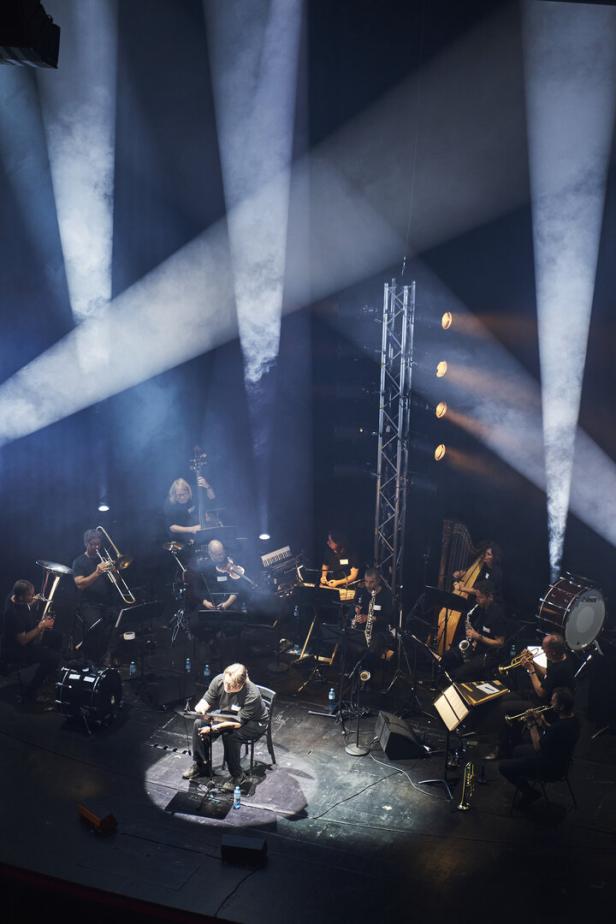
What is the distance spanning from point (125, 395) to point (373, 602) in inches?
196

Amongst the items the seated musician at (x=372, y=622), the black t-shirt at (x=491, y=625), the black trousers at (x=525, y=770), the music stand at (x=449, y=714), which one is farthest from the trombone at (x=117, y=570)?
the black trousers at (x=525, y=770)

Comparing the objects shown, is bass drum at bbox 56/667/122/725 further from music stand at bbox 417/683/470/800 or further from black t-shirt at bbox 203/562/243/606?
music stand at bbox 417/683/470/800

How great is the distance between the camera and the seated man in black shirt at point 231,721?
22.8ft

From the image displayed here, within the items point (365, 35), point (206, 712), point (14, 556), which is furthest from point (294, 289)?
point (206, 712)

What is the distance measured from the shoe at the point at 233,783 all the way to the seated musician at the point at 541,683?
2498 millimetres

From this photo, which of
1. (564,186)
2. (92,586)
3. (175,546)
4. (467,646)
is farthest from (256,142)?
(467,646)

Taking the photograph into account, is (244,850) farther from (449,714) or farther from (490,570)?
(490,570)

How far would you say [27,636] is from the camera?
327 inches

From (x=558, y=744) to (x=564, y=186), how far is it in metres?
6.84

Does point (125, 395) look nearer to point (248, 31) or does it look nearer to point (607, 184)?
point (248, 31)

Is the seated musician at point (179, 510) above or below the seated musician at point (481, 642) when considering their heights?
above

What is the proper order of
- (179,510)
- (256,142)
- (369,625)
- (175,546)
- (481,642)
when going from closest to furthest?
(481,642), (369,625), (175,546), (256,142), (179,510)

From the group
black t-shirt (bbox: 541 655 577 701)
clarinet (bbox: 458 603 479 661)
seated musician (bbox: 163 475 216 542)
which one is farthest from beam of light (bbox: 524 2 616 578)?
seated musician (bbox: 163 475 216 542)

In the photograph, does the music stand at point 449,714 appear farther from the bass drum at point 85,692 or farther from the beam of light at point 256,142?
the beam of light at point 256,142
